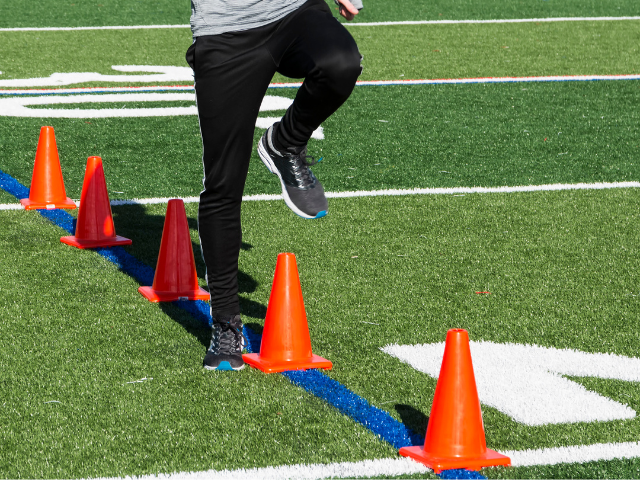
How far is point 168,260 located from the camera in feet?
16.6

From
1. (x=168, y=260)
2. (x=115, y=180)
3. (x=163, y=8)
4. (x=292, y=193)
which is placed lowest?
(x=163, y=8)

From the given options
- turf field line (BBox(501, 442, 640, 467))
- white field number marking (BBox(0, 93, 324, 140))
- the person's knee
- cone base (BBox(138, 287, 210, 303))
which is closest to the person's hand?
the person's knee

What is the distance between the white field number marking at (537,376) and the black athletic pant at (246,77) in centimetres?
98

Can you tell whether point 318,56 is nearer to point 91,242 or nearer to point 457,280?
point 457,280

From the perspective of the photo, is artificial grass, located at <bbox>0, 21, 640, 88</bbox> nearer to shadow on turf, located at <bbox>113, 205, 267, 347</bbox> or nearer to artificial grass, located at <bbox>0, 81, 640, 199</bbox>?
artificial grass, located at <bbox>0, 81, 640, 199</bbox>

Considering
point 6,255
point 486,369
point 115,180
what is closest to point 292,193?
point 486,369

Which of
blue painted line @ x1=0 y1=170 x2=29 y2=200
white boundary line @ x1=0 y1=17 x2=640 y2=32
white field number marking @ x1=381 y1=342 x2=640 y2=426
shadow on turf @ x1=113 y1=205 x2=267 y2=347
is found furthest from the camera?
white boundary line @ x1=0 y1=17 x2=640 y2=32

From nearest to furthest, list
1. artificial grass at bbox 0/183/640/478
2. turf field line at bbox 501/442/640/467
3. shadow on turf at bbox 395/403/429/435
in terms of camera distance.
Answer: turf field line at bbox 501/442/640/467 < artificial grass at bbox 0/183/640/478 < shadow on turf at bbox 395/403/429/435

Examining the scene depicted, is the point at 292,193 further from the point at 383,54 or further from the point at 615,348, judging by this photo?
the point at 383,54

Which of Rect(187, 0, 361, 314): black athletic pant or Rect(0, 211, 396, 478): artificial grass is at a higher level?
Rect(187, 0, 361, 314): black athletic pant

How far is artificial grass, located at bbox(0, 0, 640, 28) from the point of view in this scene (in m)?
18.1

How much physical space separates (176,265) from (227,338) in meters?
1.14

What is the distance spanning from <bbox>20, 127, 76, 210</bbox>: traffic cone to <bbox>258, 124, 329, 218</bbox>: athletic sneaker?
10.1 ft

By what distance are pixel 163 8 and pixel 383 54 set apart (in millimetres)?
6838
